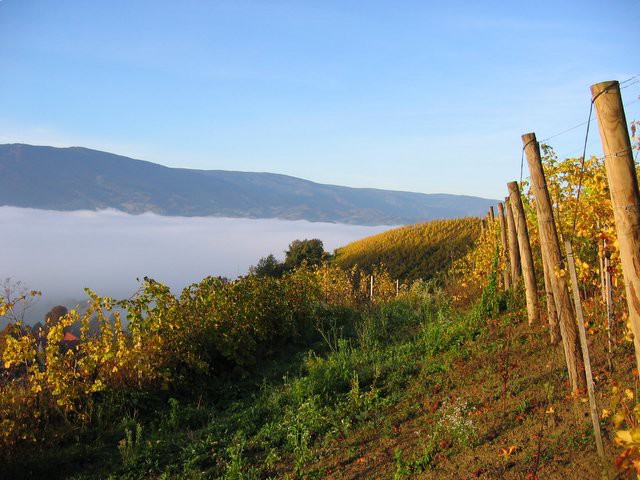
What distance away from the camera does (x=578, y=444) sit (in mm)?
4699

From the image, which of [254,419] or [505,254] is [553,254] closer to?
[254,419]

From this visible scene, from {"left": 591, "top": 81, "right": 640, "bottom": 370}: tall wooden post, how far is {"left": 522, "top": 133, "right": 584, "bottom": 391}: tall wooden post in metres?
2.14

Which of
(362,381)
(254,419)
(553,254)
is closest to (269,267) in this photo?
(362,381)

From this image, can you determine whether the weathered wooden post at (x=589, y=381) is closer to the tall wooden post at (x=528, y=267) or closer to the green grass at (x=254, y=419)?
the green grass at (x=254, y=419)

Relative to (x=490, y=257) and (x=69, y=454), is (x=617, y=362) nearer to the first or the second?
(x=69, y=454)

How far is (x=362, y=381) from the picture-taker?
26.6ft

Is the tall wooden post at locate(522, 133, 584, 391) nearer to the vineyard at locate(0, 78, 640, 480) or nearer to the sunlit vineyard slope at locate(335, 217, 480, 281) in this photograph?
the vineyard at locate(0, 78, 640, 480)

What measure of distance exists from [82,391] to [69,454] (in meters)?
1.46

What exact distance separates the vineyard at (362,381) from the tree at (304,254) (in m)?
29.1

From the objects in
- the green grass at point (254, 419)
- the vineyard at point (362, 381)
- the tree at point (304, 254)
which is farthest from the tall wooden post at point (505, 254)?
the tree at point (304, 254)

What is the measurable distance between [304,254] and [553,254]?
37.4 meters

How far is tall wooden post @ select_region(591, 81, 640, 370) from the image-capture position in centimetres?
339

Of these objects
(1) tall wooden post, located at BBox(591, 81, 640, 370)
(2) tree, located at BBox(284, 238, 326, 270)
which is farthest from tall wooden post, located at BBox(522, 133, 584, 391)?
(2) tree, located at BBox(284, 238, 326, 270)

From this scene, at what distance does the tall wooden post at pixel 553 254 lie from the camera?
5602 millimetres
